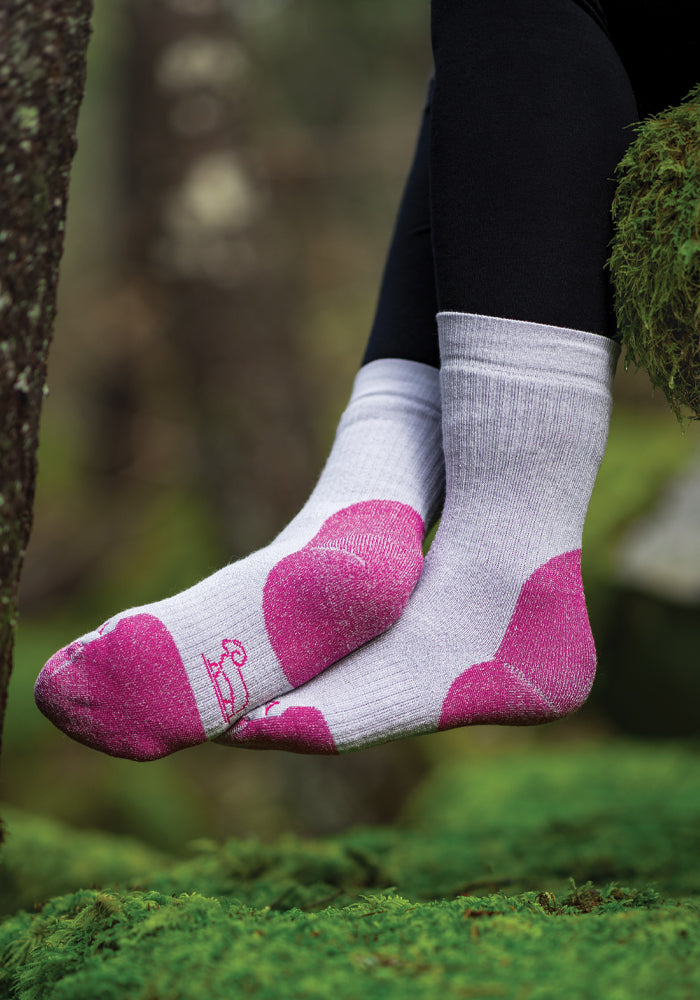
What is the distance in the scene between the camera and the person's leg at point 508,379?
2.55 feet

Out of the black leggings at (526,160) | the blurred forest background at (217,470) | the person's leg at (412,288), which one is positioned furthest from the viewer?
the blurred forest background at (217,470)

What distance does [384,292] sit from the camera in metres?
1.05

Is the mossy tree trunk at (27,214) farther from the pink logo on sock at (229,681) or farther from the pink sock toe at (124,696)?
the pink logo on sock at (229,681)

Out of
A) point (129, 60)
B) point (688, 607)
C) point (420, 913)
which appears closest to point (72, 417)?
→ point (129, 60)

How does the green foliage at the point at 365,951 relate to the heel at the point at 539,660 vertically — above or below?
below

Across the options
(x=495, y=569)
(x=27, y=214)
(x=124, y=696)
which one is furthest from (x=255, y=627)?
(x=27, y=214)

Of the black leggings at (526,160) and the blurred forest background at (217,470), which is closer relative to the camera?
the black leggings at (526,160)

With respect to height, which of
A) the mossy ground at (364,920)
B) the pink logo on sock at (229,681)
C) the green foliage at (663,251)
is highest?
the green foliage at (663,251)

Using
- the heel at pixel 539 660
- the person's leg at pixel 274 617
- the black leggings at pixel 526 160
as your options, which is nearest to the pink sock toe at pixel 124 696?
the person's leg at pixel 274 617

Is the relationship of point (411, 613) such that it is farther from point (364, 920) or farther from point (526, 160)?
point (526, 160)

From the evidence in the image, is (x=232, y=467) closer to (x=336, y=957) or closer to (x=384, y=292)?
(x=384, y=292)

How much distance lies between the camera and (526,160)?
2.54 ft

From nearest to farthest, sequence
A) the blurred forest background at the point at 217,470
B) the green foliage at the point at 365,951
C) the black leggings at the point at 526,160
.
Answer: the green foliage at the point at 365,951 → the black leggings at the point at 526,160 → the blurred forest background at the point at 217,470

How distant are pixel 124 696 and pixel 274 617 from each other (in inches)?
5.7
